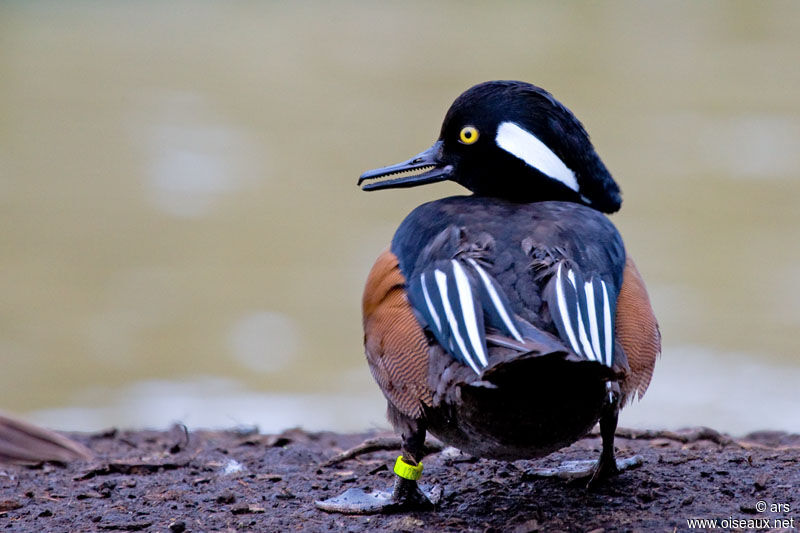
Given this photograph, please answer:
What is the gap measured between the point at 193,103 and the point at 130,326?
10677mm

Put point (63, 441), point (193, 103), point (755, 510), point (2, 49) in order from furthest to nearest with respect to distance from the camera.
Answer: point (2, 49)
point (193, 103)
point (63, 441)
point (755, 510)

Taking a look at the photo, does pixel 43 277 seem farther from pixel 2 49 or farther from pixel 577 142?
pixel 2 49

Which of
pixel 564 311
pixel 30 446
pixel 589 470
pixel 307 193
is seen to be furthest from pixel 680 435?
pixel 307 193

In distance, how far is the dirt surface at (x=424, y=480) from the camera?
443 cm

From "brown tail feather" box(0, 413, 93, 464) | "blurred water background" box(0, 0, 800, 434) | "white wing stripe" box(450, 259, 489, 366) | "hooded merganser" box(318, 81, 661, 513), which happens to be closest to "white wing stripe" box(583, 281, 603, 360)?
"hooded merganser" box(318, 81, 661, 513)

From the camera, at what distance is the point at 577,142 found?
5.01m

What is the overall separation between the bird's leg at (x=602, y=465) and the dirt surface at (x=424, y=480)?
2.0 inches

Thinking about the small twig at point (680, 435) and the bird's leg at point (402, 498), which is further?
the small twig at point (680, 435)

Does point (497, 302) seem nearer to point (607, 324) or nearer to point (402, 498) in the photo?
point (607, 324)

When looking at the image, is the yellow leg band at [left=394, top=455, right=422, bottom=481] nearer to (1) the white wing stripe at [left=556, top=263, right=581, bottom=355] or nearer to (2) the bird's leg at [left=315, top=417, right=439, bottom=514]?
(2) the bird's leg at [left=315, top=417, right=439, bottom=514]

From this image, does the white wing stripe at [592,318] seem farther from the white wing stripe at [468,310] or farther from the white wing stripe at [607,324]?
the white wing stripe at [468,310]

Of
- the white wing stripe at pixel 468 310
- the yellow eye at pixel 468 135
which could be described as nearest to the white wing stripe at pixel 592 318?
the white wing stripe at pixel 468 310

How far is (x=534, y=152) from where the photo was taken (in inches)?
198

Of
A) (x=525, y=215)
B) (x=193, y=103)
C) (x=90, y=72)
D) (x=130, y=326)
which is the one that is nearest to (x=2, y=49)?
(x=90, y=72)
